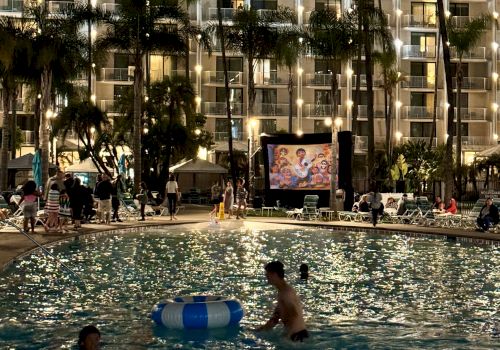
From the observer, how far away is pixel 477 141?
220 ft

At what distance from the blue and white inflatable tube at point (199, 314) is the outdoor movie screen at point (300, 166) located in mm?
26852

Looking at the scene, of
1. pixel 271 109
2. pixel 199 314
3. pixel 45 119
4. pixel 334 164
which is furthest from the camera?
pixel 271 109

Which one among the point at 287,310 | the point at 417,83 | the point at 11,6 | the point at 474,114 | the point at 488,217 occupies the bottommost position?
the point at 287,310

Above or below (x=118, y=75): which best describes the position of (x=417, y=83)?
below

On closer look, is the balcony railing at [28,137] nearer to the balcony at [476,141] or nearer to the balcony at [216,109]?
the balcony at [216,109]

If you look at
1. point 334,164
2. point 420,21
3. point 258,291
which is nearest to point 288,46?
point 334,164

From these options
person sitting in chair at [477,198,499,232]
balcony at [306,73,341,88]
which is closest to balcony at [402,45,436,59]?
balcony at [306,73,341,88]

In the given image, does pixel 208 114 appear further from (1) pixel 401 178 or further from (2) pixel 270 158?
(2) pixel 270 158

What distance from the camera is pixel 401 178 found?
5544 cm

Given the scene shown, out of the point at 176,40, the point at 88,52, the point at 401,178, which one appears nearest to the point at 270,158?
the point at 176,40

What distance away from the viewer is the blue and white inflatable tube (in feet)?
33.7

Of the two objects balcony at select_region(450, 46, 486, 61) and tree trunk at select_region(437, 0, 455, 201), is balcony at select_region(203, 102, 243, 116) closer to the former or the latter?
balcony at select_region(450, 46, 486, 61)

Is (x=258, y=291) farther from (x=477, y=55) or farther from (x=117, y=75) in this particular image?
(x=477, y=55)

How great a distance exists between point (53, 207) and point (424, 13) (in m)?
51.2
